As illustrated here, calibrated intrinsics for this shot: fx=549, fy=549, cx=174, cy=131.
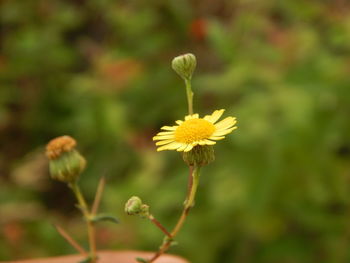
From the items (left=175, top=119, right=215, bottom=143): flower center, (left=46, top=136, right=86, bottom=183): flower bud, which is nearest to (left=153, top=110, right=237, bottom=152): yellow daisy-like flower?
(left=175, top=119, right=215, bottom=143): flower center

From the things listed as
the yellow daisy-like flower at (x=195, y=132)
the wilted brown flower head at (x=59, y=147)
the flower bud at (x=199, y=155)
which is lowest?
the flower bud at (x=199, y=155)

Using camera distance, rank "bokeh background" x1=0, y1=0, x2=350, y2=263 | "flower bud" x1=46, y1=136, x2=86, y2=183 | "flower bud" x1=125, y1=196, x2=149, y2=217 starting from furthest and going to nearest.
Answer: "bokeh background" x1=0, y1=0, x2=350, y2=263 → "flower bud" x1=46, y1=136, x2=86, y2=183 → "flower bud" x1=125, y1=196, x2=149, y2=217

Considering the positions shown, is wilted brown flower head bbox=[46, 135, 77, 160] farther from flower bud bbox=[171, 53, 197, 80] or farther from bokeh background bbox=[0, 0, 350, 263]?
bokeh background bbox=[0, 0, 350, 263]

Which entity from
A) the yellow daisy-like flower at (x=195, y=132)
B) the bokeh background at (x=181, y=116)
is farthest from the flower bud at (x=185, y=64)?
the bokeh background at (x=181, y=116)

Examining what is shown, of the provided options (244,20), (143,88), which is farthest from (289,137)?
(143,88)

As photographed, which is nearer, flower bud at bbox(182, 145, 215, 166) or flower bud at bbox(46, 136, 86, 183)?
flower bud at bbox(182, 145, 215, 166)

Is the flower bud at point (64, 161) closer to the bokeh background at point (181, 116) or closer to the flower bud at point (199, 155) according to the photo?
the flower bud at point (199, 155)
